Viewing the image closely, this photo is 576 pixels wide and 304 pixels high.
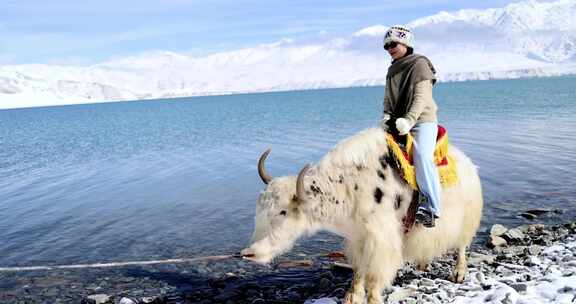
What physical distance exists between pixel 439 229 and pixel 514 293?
81 cm

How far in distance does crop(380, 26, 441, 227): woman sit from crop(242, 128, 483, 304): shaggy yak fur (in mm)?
190

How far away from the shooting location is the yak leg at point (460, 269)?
5.04 metres

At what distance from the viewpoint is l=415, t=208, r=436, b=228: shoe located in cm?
427

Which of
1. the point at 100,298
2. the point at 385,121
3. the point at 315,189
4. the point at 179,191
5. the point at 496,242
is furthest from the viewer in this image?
the point at 179,191

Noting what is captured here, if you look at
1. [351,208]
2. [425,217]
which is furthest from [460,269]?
[351,208]

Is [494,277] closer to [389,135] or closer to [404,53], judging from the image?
[389,135]

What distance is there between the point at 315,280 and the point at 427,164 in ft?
7.88

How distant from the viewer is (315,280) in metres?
5.86

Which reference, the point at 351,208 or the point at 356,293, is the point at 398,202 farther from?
the point at 356,293

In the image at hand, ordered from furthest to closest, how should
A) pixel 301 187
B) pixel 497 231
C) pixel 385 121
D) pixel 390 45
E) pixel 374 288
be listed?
pixel 497 231 → pixel 385 121 → pixel 390 45 → pixel 374 288 → pixel 301 187

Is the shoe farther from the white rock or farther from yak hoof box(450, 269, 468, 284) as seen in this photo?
the white rock

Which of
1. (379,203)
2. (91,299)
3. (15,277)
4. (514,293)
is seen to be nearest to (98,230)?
(15,277)

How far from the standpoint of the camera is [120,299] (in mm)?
5781

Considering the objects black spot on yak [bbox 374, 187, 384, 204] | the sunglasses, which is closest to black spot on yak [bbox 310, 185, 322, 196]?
black spot on yak [bbox 374, 187, 384, 204]
